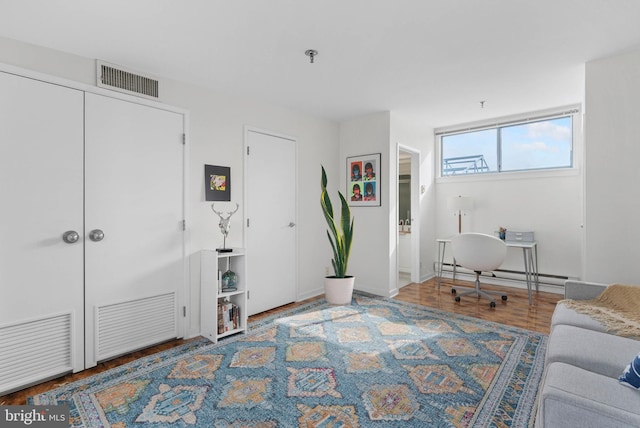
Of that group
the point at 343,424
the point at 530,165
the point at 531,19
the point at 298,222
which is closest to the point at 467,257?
the point at 530,165

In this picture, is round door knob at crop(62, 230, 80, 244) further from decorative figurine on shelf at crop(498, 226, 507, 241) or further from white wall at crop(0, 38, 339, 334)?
decorative figurine on shelf at crop(498, 226, 507, 241)

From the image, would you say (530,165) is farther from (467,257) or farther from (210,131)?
(210,131)

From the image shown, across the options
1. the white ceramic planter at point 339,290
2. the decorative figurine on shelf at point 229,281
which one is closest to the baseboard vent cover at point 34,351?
the decorative figurine on shelf at point 229,281

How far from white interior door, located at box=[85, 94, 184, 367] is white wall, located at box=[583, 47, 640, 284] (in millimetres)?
3507

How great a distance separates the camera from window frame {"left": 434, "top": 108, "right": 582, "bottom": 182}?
4.07 meters

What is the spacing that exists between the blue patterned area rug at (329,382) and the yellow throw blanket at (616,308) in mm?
522

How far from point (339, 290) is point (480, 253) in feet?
5.51

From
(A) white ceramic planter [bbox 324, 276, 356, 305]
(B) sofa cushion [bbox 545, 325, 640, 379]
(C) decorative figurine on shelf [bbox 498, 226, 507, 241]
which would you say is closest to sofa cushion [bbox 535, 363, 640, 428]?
(B) sofa cushion [bbox 545, 325, 640, 379]

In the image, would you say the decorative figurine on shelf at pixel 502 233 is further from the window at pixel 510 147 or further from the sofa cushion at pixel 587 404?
the sofa cushion at pixel 587 404

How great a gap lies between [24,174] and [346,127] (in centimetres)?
349

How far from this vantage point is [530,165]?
4.49 m

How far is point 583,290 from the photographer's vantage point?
2428mm

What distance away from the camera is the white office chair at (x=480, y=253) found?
376 cm

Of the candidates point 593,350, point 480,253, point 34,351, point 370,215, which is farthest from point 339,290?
point 34,351
